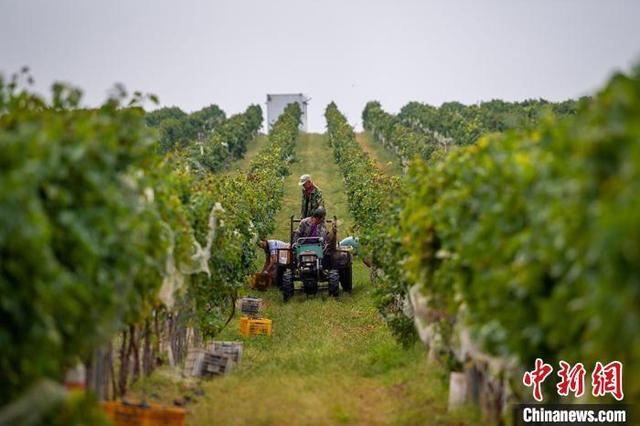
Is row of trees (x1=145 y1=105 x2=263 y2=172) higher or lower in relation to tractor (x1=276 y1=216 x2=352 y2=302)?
higher

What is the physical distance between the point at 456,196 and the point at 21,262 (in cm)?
386

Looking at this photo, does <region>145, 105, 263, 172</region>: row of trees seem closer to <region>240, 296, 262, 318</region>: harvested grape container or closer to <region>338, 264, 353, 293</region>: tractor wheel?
<region>338, 264, 353, 293</region>: tractor wheel

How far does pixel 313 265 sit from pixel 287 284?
68cm

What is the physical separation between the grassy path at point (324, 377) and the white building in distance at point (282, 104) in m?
62.4

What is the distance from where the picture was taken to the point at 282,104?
84250 millimetres

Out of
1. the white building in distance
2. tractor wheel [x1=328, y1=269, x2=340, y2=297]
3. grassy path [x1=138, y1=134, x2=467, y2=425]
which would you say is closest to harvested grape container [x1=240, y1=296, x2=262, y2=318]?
grassy path [x1=138, y1=134, x2=467, y2=425]

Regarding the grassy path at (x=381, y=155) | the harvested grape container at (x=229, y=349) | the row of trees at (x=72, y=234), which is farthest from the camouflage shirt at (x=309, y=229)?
the grassy path at (x=381, y=155)

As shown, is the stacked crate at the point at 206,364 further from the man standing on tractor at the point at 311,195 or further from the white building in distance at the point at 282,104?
the white building in distance at the point at 282,104

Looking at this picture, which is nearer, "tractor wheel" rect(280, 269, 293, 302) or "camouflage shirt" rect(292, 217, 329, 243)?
"tractor wheel" rect(280, 269, 293, 302)

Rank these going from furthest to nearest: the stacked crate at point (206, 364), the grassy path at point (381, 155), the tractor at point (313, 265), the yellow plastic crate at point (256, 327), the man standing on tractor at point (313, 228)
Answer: the grassy path at point (381, 155)
the man standing on tractor at point (313, 228)
the tractor at point (313, 265)
the yellow plastic crate at point (256, 327)
the stacked crate at point (206, 364)

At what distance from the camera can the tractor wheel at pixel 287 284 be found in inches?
804

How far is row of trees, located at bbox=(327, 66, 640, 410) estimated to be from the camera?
5348 mm

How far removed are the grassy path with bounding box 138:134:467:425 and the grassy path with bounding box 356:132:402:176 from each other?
1234 inches

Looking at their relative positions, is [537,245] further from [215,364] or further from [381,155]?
[381,155]
